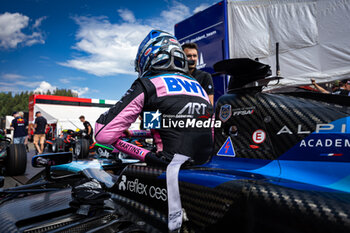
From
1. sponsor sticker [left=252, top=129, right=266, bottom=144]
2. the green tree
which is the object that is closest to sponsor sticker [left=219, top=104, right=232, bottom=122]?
sponsor sticker [left=252, top=129, right=266, bottom=144]

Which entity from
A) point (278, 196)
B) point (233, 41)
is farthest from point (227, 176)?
point (233, 41)

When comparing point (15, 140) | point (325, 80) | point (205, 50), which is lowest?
point (15, 140)

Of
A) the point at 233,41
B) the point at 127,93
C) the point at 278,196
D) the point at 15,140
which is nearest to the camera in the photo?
the point at 278,196

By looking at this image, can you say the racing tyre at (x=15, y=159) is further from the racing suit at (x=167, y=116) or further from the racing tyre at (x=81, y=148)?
the racing suit at (x=167, y=116)

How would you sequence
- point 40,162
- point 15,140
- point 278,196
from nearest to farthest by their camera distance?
point 278,196 < point 40,162 < point 15,140

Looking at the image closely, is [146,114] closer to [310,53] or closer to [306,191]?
[306,191]

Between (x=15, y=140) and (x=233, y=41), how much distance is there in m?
9.25

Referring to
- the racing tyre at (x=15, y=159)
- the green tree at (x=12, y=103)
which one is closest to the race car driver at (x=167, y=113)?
the racing tyre at (x=15, y=159)

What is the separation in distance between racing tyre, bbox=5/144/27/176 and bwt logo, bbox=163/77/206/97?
472cm

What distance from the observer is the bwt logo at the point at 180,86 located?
1548mm

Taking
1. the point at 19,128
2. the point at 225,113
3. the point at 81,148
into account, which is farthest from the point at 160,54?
the point at 19,128

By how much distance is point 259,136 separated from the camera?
109cm

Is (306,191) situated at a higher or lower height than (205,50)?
lower

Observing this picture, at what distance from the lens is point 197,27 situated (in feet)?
17.7
